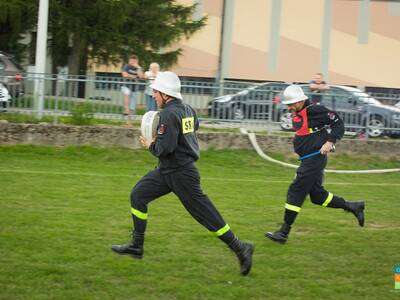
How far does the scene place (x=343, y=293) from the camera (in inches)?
235

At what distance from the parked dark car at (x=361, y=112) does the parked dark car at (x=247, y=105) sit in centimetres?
41

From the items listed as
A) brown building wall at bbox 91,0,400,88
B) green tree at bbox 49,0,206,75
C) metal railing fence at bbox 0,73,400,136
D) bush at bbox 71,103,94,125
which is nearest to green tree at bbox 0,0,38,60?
green tree at bbox 49,0,206,75

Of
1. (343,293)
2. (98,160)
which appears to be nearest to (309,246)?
(343,293)

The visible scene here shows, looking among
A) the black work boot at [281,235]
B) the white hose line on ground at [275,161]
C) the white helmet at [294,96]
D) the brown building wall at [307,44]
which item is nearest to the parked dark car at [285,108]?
the white hose line on ground at [275,161]

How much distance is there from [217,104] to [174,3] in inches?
411

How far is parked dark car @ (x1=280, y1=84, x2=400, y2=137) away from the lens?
617 inches

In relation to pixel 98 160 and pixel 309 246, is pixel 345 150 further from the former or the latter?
pixel 309 246

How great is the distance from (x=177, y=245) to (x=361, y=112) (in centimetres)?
962

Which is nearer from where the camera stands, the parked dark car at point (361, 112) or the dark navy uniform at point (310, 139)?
the dark navy uniform at point (310, 139)

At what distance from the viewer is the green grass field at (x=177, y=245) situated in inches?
233

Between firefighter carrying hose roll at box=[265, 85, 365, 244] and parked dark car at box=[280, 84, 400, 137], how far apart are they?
7712 millimetres

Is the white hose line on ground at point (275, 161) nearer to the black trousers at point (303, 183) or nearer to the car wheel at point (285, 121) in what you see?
the car wheel at point (285, 121)

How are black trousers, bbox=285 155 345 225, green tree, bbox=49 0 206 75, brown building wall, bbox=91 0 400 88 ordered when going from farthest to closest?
1. brown building wall, bbox=91 0 400 88
2. green tree, bbox=49 0 206 75
3. black trousers, bbox=285 155 345 225

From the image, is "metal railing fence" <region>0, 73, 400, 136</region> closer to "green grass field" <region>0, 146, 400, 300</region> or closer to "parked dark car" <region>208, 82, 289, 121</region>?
"parked dark car" <region>208, 82, 289, 121</region>
